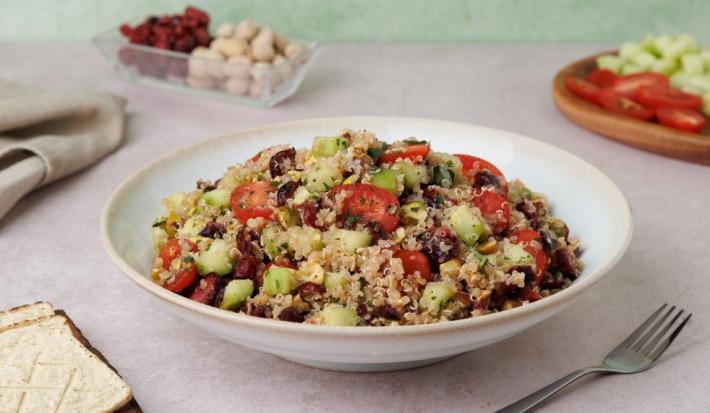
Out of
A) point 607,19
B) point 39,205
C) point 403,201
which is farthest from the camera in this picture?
point 607,19

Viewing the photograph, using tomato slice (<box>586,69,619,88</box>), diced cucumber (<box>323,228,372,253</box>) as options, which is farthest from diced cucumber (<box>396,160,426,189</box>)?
tomato slice (<box>586,69,619,88</box>)

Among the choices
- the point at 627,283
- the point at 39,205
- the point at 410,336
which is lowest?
the point at 39,205

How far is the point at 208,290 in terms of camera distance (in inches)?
82.0

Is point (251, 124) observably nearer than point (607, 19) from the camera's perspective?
Yes

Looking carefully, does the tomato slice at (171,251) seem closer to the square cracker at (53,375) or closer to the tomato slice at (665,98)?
the square cracker at (53,375)

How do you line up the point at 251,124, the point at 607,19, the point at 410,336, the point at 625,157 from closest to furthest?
the point at 410,336, the point at 625,157, the point at 251,124, the point at 607,19

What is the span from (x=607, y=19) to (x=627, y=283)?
3236mm

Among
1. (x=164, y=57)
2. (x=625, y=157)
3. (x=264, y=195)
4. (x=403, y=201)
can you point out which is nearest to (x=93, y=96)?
(x=164, y=57)

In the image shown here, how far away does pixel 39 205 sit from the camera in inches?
126

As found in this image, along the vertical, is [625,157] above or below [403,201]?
below

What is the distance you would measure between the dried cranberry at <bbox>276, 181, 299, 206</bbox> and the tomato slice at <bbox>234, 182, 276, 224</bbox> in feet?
0.11

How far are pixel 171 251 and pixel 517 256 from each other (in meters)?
0.90

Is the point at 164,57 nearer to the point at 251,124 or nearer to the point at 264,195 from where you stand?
the point at 251,124

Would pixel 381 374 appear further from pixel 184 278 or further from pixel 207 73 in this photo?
pixel 207 73
